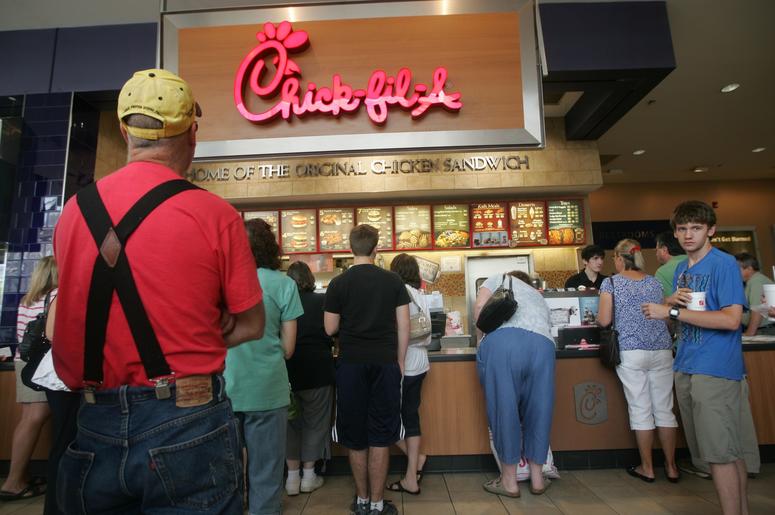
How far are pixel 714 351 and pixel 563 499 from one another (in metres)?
1.39

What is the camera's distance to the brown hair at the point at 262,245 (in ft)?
7.64

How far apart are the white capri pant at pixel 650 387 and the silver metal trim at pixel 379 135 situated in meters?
1.68

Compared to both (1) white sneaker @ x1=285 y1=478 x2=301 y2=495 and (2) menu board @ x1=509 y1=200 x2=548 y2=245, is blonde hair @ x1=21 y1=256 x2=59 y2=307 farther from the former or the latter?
(2) menu board @ x1=509 y1=200 x2=548 y2=245

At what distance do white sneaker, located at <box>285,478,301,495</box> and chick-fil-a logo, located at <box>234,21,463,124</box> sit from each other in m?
2.37

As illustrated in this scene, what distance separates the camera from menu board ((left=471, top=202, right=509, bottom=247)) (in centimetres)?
601

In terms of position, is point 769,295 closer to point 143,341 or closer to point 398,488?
point 398,488

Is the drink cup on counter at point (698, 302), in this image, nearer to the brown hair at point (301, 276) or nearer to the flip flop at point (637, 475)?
the flip flop at point (637, 475)

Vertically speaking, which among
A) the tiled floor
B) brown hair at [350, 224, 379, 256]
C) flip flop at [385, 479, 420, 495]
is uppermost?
brown hair at [350, 224, 379, 256]

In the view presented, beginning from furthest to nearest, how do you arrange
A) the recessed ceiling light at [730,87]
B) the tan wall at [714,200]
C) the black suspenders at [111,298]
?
the tan wall at [714,200] < the recessed ceiling light at [730,87] < the black suspenders at [111,298]

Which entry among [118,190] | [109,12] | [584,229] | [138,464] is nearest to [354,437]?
[138,464]

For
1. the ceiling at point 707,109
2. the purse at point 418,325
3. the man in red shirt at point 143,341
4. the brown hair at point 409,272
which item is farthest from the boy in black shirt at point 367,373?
the ceiling at point 707,109

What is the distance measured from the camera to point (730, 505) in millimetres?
1987

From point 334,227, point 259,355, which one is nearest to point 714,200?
point 334,227

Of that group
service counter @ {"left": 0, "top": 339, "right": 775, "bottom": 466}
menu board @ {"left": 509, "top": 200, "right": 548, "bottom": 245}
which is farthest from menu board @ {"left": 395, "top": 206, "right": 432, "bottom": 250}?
service counter @ {"left": 0, "top": 339, "right": 775, "bottom": 466}
